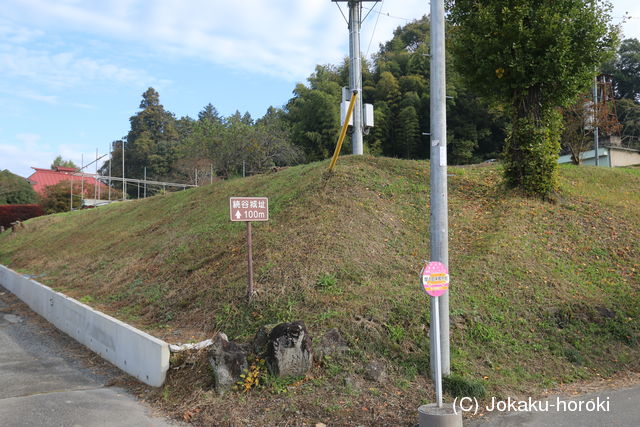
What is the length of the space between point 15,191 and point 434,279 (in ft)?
172

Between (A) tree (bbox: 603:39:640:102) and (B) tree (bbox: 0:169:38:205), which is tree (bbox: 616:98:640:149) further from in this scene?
(B) tree (bbox: 0:169:38:205)

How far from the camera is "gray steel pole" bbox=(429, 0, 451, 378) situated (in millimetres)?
6332

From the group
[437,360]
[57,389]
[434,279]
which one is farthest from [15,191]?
[437,360]

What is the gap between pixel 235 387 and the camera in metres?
6.13

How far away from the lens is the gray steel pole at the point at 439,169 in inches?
249

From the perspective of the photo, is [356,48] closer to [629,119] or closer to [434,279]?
[434,279]

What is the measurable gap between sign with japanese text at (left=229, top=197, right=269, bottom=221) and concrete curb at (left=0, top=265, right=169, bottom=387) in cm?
218

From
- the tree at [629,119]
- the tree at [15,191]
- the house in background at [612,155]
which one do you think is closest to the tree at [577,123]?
the house in background at [612,155]

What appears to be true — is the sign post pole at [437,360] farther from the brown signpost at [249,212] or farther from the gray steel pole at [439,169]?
the brown signpost at [249,212]

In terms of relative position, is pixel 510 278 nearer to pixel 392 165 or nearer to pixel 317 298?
pixel 317 298

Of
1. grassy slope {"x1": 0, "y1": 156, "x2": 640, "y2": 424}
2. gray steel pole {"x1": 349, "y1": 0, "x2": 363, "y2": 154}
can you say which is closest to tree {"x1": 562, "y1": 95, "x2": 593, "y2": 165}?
grassy slope {"x1": 0, "y1": 156, "x2": 640, "y2": 424}

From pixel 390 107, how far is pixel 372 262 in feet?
73.0

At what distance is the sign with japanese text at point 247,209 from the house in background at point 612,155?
29.1 meters

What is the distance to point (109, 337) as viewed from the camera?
845 cm
